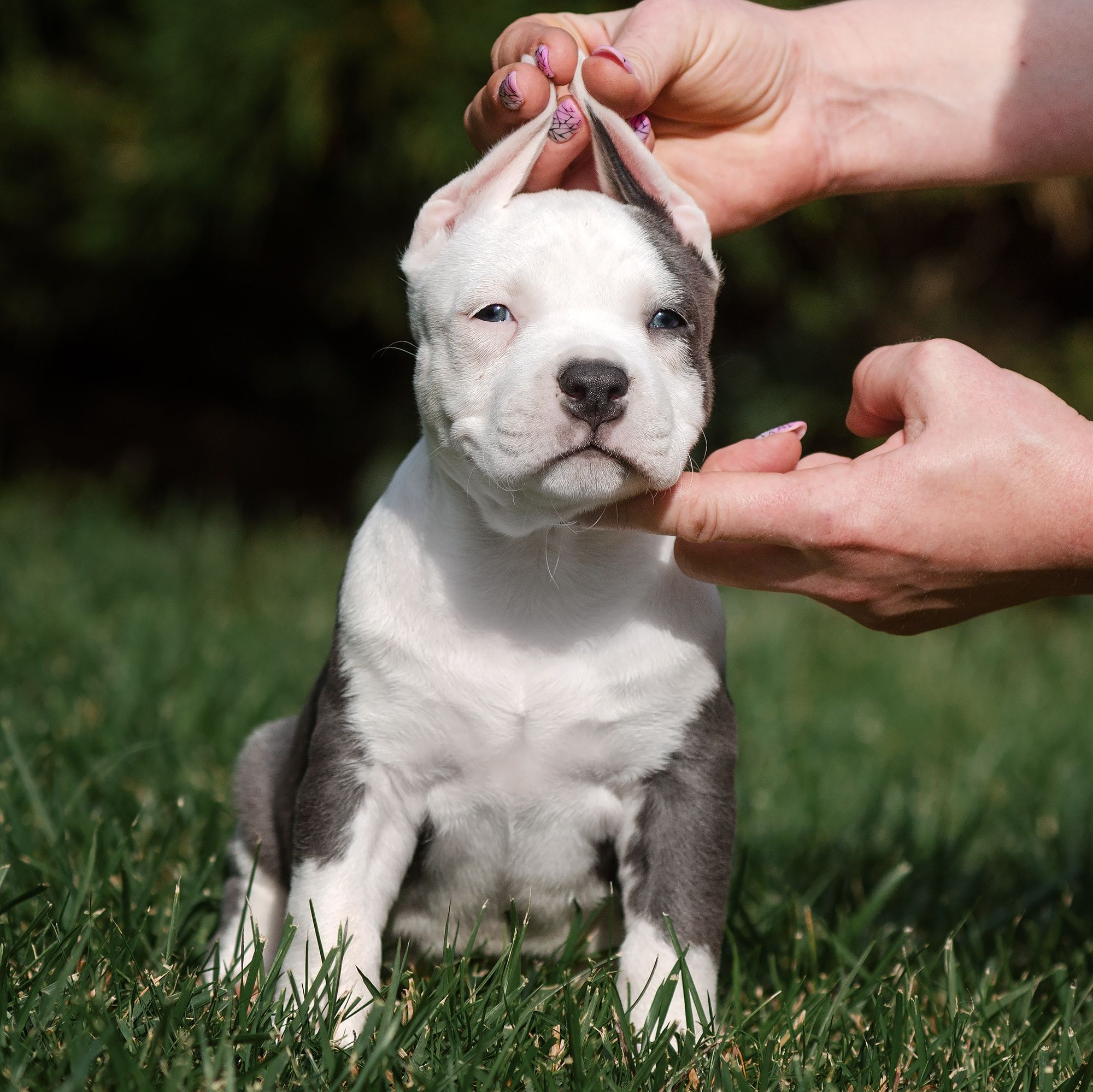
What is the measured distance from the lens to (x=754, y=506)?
257 centimetres

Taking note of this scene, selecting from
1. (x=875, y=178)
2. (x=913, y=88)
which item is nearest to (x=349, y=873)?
(x=875, y=178)

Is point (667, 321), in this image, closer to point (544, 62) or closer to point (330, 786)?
point (544, 62)

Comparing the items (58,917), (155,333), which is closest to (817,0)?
(155,333)

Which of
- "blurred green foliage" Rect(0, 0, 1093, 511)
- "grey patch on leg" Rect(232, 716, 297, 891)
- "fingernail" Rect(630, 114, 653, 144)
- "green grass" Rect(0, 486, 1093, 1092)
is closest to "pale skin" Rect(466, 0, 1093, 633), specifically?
"fingernail" Rect(630, 114, 653, 144)

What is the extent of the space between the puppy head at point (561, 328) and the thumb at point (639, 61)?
72 mm

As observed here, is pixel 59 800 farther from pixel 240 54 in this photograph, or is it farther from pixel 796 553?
pixel 240 54

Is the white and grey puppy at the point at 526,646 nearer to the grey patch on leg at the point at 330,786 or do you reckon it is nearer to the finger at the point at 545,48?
the grey patch on leg at the point at 330,786

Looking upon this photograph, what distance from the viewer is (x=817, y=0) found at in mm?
7258

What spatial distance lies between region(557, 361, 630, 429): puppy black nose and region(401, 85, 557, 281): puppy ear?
66 centimetres

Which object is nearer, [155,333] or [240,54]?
[240,54]

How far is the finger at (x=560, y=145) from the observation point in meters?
2.94

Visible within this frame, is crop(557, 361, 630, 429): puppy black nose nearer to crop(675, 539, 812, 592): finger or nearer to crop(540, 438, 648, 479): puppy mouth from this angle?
crop(540, 438, 648, 479): puppy mouth

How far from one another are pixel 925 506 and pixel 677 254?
789 millimetres

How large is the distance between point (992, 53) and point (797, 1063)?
103 inches
